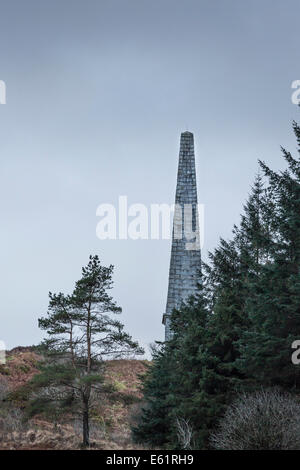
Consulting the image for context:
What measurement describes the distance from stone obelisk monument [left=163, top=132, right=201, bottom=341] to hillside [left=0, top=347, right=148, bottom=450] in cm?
552

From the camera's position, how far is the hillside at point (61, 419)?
1780 cm

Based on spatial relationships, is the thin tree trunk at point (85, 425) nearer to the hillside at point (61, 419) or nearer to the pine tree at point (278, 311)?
the hillside at point (61, 419)

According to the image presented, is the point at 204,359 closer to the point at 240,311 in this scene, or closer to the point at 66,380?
the point at 240,311

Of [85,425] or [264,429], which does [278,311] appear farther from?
[85,425]

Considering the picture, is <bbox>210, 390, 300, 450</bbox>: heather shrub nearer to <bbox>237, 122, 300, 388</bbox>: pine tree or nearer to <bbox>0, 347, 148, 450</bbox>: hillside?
<bbox>237, 122, 300, 388</bbox>: pine tree

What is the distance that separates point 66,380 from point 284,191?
10.1 m

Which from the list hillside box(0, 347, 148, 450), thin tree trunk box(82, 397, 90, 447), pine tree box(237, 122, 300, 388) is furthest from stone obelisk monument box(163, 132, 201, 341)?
pine tree box(237, 122, 300, 388)

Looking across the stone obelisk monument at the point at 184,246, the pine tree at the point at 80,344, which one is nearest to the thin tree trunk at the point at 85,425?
the pine tree at the point at 80,344

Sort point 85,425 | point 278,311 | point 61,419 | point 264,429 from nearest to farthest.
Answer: point 264,429 < point 278,311 < point 85,425 < point 61,419

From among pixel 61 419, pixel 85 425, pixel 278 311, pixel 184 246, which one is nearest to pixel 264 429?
pixel 278 311

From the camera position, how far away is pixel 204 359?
712 inches

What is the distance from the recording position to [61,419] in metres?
29.5

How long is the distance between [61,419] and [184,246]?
40.5 feet
